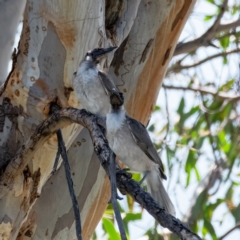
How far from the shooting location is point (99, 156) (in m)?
1.28

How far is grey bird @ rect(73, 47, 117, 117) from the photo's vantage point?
1833 millimetres

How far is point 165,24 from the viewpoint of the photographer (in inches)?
88.0

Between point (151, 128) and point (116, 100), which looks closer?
point (116, 100)

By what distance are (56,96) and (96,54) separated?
Result: 0.22 metres

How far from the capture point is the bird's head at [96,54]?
1.83 meters

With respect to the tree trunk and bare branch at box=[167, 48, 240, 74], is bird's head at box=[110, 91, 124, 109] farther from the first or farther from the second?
bare branch at box=[167, 48, 240, 74]

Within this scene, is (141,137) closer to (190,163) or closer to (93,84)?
(93,84)

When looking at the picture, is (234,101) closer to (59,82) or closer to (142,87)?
(142,87)

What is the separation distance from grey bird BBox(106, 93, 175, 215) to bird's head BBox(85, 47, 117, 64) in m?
0.17

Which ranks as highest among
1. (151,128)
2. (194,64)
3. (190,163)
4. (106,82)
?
(194,64)

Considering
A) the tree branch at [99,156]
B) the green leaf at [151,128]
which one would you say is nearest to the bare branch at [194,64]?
the green leaf at [151,128]

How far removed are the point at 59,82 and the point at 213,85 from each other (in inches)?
98.2

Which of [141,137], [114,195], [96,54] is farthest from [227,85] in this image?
[114,195]

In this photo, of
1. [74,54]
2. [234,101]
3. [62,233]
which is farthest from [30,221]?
[234,101]
